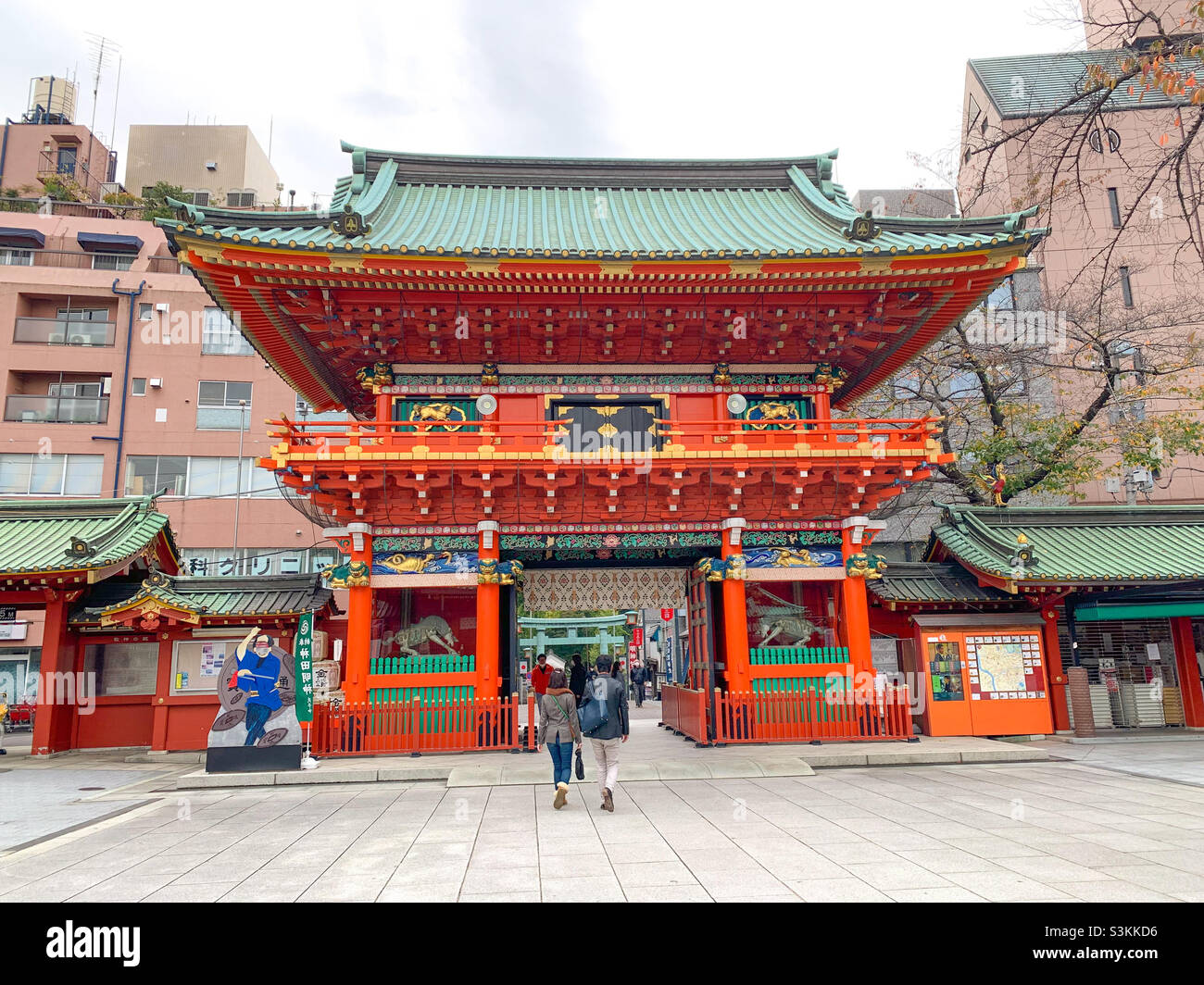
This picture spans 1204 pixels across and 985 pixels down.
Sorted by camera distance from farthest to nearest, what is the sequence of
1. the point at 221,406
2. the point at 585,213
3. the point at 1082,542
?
the point at 221,406
the point at 585,213
the point at 1082,542

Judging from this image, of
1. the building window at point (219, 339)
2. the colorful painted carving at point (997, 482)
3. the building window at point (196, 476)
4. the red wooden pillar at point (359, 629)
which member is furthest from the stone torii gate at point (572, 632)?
the red wooden pillar at point (359, 629)

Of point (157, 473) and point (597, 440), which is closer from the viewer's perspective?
point (597, 440)

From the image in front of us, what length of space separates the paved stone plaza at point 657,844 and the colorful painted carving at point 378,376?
25.9 ft

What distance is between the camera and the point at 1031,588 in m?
15.7

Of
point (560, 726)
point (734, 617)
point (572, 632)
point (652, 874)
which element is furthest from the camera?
point (572, 632)

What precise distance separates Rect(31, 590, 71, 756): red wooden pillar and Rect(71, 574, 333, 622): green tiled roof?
0.39 metres

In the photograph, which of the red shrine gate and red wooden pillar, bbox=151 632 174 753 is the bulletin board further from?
red wooden pillar, bbox=151 632 174 753

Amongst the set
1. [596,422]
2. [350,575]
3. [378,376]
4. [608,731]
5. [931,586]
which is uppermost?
[378,376]

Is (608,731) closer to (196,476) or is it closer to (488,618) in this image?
(488,618)

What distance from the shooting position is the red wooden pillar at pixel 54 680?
52.4 feet

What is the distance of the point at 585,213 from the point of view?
17.8 metres

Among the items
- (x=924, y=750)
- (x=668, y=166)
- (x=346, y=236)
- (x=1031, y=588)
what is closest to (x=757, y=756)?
(x=924, y=750)

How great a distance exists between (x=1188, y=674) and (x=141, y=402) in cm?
3630

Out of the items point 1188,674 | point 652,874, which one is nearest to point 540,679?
point 652,874
